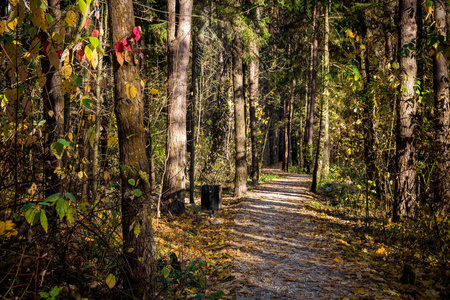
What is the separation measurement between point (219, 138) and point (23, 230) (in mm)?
11671

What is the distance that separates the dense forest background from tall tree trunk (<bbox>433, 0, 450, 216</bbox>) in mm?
35

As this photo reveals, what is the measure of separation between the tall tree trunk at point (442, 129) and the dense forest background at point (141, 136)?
0.04 metres

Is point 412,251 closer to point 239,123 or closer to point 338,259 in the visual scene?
point 338,259

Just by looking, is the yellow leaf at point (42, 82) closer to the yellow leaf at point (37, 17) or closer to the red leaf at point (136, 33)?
the yellow leaf at point (37, 17)

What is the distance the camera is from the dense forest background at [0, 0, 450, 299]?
101 inches

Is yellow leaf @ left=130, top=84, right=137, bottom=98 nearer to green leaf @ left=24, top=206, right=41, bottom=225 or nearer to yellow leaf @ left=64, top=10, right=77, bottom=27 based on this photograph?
yellow leaf @ left=64, top=10, right=77, bottom=27

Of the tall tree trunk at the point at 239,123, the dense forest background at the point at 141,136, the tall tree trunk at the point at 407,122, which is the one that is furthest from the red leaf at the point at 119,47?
the tall tree trunk at the point at 239,123

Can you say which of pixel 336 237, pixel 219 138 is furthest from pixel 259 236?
pixel 219 138

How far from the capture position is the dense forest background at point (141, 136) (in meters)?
2.55

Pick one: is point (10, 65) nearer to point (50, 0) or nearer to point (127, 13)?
point (127, 13)

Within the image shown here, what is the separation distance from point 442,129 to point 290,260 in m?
4.14

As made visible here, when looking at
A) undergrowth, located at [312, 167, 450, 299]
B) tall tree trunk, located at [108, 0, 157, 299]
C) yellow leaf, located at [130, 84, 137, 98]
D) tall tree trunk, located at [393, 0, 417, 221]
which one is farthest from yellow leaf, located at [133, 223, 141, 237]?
tall tree trunk, located at [393, 0, 417, 221]

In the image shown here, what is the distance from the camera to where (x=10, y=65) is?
2227mm

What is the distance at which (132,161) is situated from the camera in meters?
3.22
